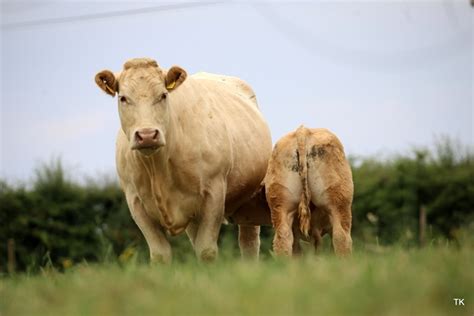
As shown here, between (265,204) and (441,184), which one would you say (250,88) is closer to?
Answer: (265,204)

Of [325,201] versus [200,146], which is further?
[200,146]

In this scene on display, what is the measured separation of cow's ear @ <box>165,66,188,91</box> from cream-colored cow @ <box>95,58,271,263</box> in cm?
1

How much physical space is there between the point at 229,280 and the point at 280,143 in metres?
4.24

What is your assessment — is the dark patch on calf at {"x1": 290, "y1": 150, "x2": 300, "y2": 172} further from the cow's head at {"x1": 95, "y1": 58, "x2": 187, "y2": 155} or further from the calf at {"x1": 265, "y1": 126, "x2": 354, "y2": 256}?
the cow's head at {"x1": 95, "y1": 58, "x2": 187, "y2": 155}

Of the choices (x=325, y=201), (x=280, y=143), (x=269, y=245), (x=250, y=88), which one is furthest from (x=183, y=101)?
(x=269, y=245)

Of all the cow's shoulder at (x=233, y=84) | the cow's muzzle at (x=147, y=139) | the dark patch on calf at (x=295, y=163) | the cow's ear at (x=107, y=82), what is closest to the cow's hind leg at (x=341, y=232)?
the dark patch on calf at (x=295, y=163)

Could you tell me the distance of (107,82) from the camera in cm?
1070

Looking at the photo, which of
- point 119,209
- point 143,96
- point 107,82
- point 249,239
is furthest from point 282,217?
point 119,209

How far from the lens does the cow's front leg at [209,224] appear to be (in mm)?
11203

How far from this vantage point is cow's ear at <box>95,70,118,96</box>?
418 inches

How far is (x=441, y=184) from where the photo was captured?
81.8ft

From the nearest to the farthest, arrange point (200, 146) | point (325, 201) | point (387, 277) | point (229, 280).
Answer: point (387, 277) → point (229, 280) → point (325, 201) → point (200, 146)

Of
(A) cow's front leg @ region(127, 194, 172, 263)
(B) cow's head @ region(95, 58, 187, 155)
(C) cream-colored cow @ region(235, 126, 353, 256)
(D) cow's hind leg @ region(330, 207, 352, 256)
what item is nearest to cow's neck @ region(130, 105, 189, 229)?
(A) cow's front leg @ region(127, 194, 172, 263)

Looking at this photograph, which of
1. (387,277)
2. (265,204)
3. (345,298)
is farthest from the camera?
(265,204)
